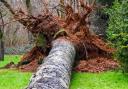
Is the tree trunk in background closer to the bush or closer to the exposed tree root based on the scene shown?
the exposed tree root

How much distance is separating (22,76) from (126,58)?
3.28 meters

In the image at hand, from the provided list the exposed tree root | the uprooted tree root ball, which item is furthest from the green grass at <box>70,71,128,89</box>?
the uprooted tree root ball

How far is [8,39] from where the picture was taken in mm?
35062

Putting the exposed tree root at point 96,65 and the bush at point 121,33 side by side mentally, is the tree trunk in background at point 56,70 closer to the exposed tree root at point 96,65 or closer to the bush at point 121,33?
the exposed tree root at point 96,65

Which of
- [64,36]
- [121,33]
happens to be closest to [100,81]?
[121,33]

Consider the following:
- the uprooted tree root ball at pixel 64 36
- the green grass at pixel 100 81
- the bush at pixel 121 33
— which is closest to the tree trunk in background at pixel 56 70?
the green grass at pixel 100 81

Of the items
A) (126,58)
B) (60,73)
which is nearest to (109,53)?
(126,58)

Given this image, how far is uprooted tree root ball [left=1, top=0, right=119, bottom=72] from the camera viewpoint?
48.8 feet

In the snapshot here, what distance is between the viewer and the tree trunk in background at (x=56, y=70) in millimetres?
8633

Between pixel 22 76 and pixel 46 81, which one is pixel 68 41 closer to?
pixel 22 76

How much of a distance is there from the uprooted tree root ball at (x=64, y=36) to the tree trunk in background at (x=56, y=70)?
2.24ft

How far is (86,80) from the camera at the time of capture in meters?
11.8

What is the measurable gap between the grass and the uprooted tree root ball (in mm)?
1610

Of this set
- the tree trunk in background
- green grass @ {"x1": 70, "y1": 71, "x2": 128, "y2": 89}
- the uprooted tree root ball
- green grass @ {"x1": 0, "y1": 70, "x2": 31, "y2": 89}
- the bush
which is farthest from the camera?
the uprooted tree root ball
